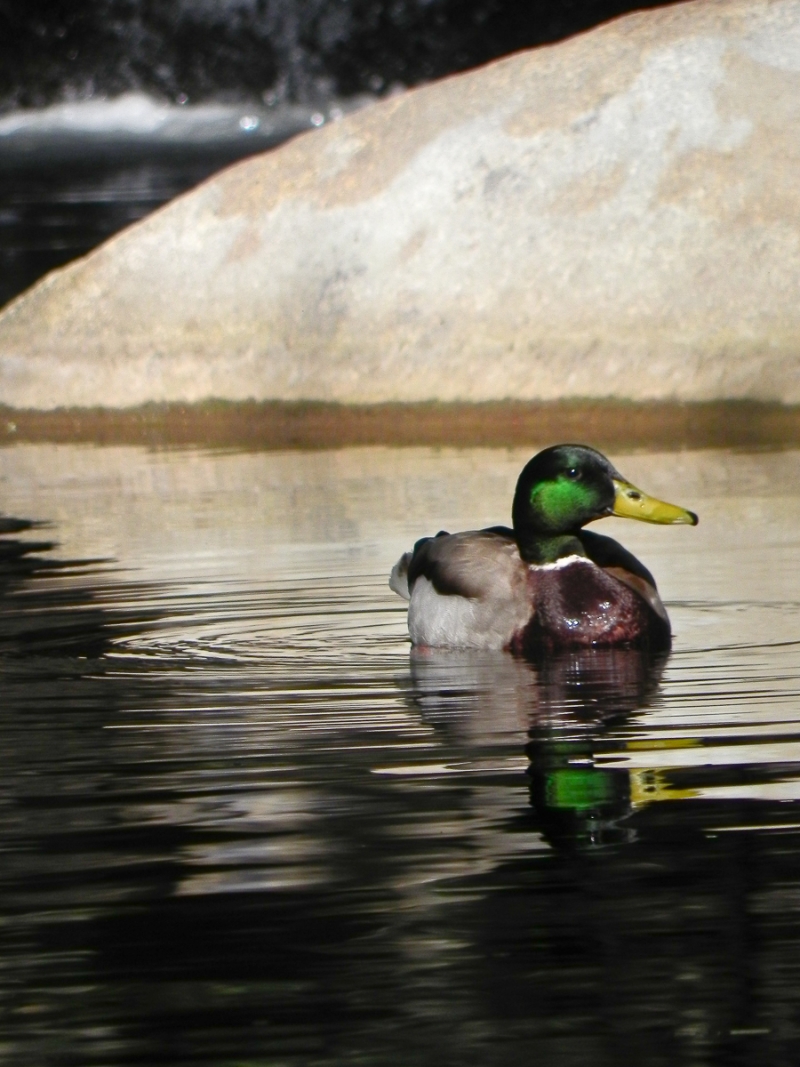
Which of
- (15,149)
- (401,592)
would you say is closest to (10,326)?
(401,592)

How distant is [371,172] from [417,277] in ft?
2.69

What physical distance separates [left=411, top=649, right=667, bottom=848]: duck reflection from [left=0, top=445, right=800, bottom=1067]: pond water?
0.01 m

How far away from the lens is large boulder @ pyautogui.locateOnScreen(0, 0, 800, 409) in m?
11.5

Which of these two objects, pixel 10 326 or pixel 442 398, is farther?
pixel 10 326

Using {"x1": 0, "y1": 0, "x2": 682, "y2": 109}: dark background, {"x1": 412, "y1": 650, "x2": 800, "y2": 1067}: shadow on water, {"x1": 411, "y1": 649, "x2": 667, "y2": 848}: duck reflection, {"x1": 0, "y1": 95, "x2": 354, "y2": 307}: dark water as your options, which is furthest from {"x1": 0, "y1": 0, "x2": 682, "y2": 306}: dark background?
{"x1": 412, "y1": 650, "x2": 800, "y2": 1067}: shadow on water

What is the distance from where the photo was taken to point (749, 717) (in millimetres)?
5348

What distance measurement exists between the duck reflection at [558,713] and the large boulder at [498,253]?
202 inches

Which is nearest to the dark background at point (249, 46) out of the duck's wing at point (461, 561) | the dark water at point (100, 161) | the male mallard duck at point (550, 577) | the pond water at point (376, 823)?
the dark water at point (100, 161)

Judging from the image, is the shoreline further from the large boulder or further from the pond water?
the pond water

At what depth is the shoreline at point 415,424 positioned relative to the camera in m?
11.2

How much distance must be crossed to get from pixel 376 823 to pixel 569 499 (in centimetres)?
248

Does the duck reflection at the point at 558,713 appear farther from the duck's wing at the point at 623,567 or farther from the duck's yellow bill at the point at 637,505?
the duck's yellow bill at the point at 637,505

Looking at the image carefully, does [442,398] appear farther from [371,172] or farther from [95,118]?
[95,118]

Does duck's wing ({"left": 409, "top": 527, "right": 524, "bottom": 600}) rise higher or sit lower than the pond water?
higher
